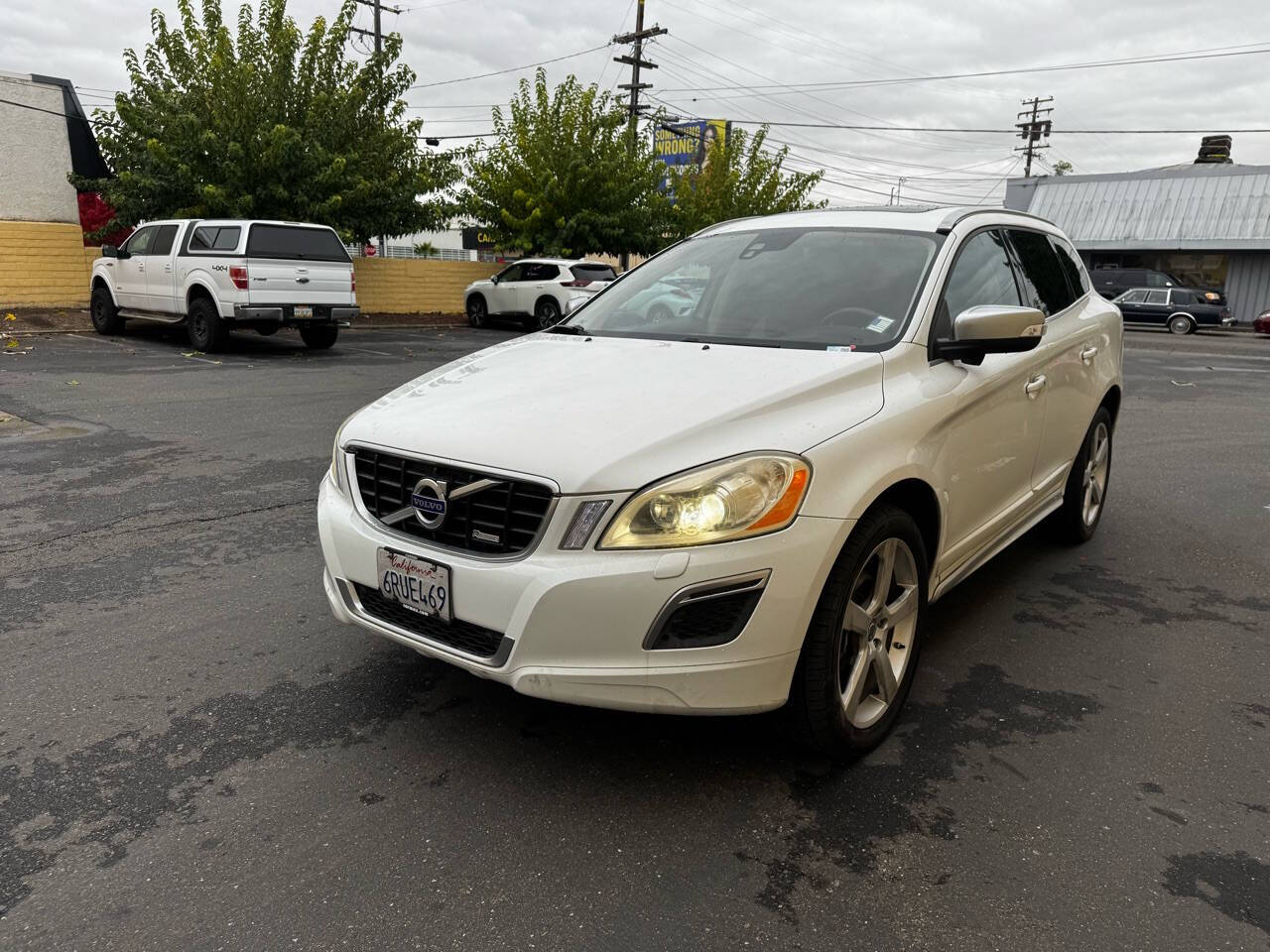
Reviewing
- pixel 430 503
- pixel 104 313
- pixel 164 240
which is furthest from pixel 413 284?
pixel 430 503

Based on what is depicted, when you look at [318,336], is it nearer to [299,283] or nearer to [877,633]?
[299,283]

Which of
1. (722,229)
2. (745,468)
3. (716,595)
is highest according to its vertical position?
(722,229)

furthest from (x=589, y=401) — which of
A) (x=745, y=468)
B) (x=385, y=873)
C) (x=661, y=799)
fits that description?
(x=385, y=873)

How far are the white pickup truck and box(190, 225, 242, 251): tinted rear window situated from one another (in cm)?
1

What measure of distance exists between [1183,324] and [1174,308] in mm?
749

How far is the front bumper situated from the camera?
2.53 metres

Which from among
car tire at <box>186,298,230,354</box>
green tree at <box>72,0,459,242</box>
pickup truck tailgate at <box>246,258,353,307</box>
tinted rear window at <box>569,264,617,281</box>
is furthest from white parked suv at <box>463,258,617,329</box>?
car tire at <box>186,298,230,354</box>

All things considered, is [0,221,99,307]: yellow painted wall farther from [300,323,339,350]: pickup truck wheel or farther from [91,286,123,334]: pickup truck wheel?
[300,323,339,350]: pickup truck wheel

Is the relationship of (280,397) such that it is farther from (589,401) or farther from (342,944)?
(342,944)

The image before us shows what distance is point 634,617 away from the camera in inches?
99.9

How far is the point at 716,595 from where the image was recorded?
100.0 inches

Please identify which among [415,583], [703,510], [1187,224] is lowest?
[415,583]

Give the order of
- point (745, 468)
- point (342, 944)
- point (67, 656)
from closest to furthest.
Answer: point (342, 944) < point (745, 468) < point (67, 656)

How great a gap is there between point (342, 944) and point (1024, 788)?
198cm
